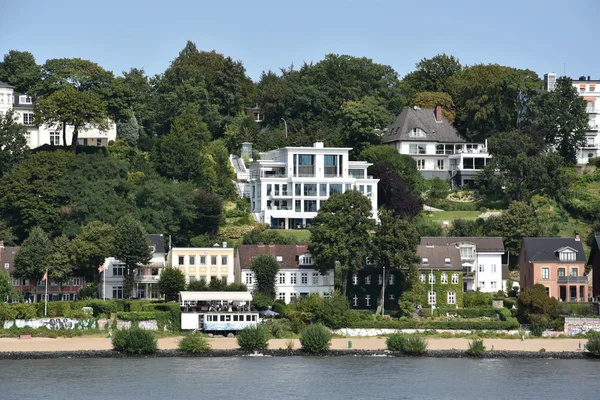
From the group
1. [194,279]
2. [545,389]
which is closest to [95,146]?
[194,279]

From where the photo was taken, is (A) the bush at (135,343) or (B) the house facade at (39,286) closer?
(A) the bush at (135,343)

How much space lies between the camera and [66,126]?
119m

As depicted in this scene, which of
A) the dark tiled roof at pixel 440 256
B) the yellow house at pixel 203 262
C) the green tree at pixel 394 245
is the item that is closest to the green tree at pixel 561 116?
the dark tiled roof at pixel 440 256

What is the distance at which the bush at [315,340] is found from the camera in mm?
84688

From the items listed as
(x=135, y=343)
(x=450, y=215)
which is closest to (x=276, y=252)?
(x=135, y=343)

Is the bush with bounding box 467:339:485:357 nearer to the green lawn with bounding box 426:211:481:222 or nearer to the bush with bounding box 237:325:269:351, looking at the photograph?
the bush with bounding box 237:325:269:351

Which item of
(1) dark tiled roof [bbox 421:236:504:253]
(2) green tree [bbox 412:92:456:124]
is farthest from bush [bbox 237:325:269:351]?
(2) green tree [bbox 412:92:456:124]

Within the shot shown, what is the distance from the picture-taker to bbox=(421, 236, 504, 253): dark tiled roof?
330 ft

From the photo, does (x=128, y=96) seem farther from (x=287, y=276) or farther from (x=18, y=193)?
(x=287, y=276)

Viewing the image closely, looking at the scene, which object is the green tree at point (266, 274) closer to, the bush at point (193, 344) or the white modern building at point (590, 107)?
the bush at point (193, 344)

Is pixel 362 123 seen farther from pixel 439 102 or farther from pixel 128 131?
pixel 128 131

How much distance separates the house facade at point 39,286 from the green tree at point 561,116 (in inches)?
1597

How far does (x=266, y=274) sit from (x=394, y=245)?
8.47 m

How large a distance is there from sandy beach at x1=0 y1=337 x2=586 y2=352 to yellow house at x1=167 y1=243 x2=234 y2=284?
10.0 meters
